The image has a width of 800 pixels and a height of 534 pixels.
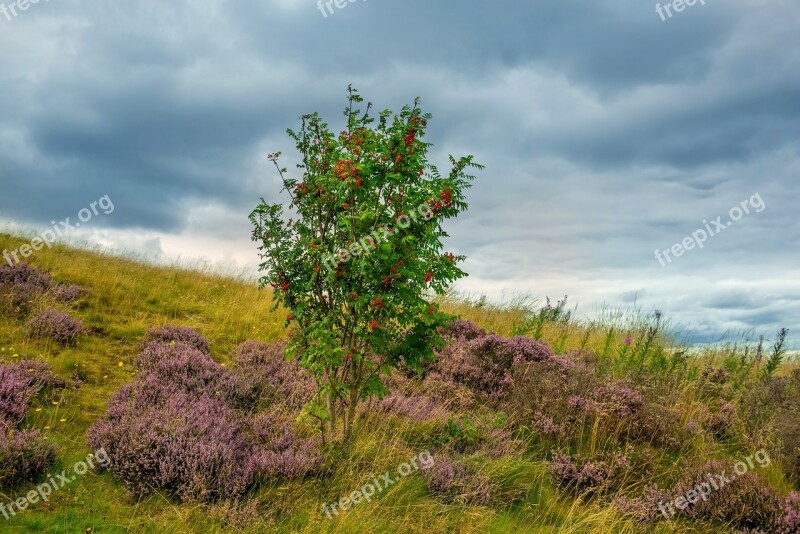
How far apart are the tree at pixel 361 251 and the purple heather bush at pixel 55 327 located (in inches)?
184

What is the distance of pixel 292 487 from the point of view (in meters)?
5.62

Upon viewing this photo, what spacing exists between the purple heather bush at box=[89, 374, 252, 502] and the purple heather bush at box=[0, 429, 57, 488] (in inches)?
19.5

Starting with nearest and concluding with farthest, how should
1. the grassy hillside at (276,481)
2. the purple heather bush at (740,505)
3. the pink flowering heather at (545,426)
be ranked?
the grassy hillside at (276,481) < the purple heather bush at (740,505) < the pink flowering heather at (545,426)

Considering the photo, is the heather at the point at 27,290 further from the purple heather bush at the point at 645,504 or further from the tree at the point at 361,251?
the purple heather bush at the point at 645,504

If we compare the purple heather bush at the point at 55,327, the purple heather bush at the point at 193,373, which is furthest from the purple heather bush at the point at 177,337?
the purple heather bush at the point at 55,327

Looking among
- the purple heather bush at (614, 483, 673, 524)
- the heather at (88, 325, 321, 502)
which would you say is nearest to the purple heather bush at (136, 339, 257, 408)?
the heather at (88, 325, 321, 502)

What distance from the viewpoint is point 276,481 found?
573cm

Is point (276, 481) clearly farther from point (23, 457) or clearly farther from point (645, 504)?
point (645, 504)

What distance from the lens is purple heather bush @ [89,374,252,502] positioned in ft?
18.1

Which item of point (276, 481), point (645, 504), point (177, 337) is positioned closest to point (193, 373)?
point (177, 337)

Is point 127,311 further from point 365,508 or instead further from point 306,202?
point 365,508

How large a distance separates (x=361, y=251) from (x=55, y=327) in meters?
6.27

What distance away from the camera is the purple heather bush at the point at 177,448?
18.1 feet

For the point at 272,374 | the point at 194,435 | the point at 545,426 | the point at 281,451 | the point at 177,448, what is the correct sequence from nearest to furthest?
1. the point at 177,448
2. the point at 194,435
3. the point at 281,451
4. the point at 545,426
5. the point at 272,374
